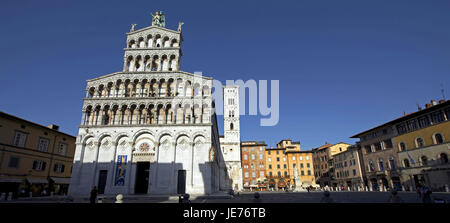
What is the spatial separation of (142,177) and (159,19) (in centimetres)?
2435

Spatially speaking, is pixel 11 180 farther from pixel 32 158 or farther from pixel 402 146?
pixel 402 146

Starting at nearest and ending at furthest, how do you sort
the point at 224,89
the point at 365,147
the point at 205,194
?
the point at 205,194 < the point at 365,147 < the point at 224,89

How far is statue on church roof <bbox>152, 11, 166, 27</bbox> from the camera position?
3625 cm

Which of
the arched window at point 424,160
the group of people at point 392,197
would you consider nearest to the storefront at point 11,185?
the group of people at point 392,197

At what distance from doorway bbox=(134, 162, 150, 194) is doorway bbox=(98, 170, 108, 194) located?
12.0ft

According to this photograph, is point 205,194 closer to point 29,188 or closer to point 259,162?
point 29,188

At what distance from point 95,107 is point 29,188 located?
1445 cm

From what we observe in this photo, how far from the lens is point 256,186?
7094cm

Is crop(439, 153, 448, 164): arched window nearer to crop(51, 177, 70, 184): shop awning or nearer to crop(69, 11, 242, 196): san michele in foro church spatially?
crop(69, 11, 242, 196): san michele in foro church

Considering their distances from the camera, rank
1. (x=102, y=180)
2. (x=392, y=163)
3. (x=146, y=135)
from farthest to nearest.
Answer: (x=392, y=163), (x=146, y=135), (x=102, y=180)

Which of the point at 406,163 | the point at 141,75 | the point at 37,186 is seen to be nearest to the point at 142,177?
the point at 141,75

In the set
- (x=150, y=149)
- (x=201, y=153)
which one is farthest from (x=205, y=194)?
(x=150, y=149)

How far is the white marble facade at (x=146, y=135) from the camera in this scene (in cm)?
2702

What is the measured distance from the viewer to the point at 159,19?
3706 cm
